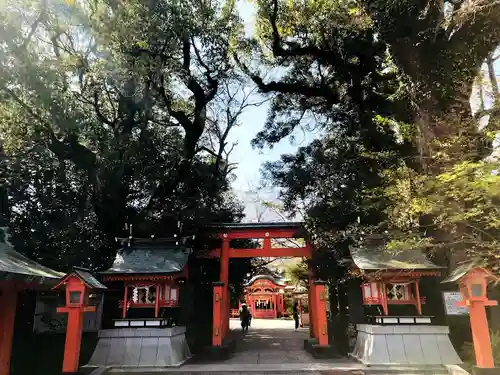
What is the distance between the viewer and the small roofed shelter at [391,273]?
35.3 ft

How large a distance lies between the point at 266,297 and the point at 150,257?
24234 millimetres

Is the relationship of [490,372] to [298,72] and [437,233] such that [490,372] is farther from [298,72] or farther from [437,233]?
[298,72]

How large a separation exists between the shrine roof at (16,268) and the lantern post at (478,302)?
9.13 meters

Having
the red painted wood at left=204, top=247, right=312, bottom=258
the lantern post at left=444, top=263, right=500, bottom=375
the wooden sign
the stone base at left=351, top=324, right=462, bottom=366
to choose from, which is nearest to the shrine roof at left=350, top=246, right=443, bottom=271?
the wooden sign

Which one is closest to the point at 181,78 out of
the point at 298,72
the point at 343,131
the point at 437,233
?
the point at 298,72

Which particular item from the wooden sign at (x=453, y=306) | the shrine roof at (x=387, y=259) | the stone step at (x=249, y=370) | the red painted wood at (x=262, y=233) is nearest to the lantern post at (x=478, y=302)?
the shrine roof at (x=387, y=259)

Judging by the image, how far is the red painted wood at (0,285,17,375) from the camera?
791 cm

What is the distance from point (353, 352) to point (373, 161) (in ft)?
19.5

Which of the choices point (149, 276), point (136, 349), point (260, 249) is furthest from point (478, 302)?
point (136, 349)

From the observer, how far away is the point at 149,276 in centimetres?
1153

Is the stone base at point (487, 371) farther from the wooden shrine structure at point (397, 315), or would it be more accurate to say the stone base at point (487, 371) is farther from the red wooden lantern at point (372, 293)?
the red wooden lantern at point (372, 293)

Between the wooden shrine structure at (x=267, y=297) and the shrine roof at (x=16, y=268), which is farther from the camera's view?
the wooden shrine structure at (x=267, y=297)

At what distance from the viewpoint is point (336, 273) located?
42.3ft

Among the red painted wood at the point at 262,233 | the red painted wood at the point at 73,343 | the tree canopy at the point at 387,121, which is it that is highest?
the tree canopy at the point at 387,121
